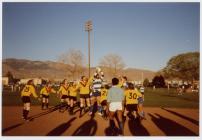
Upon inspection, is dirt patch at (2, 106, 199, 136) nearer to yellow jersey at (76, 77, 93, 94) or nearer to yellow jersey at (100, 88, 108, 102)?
yellow jersey at (100, 88, 108, 102)

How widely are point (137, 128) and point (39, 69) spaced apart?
1047 inches

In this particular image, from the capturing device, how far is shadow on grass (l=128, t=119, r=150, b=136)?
9.95 meters

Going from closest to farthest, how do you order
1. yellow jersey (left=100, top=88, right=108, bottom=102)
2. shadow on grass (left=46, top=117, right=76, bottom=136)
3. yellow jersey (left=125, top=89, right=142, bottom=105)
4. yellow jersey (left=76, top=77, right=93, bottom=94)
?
shadow on grass (left=46, top=117, right=76, bottom=136), yellow jersey (left=125, top=89, right=142, bottom=105), yellow jersey (left=100, top=88, right=108, bottom=102), yellow jersey (left=76, top=77, right=93, bottom=94)

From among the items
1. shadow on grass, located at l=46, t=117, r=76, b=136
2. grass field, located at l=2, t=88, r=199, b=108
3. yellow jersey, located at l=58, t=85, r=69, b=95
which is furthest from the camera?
grass field, located at l=2, t=88, r=199, b=108

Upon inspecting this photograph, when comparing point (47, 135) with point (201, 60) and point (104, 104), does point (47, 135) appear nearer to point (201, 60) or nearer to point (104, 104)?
point (104, 104)

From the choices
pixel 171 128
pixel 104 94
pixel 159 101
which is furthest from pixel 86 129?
pixel 159 101

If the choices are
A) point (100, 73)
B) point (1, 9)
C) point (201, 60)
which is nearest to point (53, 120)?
point (100, 73)

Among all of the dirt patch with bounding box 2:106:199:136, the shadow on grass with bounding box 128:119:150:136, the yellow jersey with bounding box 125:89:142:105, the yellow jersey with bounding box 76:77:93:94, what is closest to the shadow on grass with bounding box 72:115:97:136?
the dirt patch with bounding box 2:106:199:136

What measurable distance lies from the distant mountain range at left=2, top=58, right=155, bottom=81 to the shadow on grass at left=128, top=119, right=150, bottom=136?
5.03 metres

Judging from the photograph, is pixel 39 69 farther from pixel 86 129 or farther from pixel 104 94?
pixel 86 129

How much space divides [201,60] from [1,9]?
23.8 ft

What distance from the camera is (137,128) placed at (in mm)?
10422

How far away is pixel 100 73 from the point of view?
12.7 metres

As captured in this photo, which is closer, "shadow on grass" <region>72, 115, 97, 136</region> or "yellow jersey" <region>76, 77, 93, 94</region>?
"shadow on grass" <region>72, 115, 97, 136</region>
